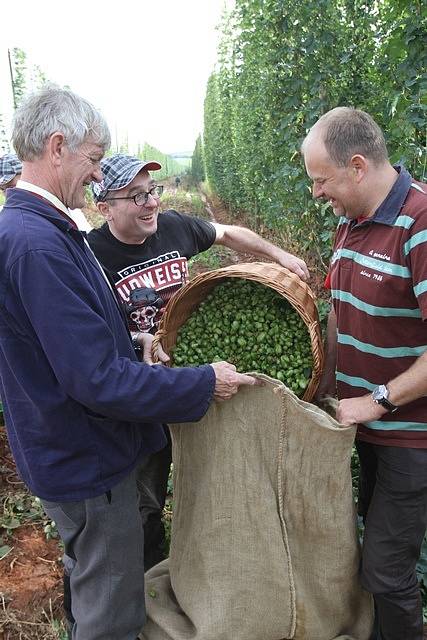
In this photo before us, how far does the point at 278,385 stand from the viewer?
209 cm

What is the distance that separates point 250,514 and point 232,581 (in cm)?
31

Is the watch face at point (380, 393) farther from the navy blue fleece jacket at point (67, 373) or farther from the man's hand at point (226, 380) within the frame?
the navy blue fleece jacket at point (67, 373)

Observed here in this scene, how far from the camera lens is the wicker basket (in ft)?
6.93

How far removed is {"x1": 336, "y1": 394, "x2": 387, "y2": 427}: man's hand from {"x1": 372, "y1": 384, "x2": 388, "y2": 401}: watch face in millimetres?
23

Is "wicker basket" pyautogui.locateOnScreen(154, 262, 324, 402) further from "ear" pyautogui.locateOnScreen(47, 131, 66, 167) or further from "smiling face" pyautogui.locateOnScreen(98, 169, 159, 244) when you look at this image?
"ear" pyautogui.locateOnScreen(47, 131, 66, 167)

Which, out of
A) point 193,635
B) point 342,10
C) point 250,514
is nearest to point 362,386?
point 250,514

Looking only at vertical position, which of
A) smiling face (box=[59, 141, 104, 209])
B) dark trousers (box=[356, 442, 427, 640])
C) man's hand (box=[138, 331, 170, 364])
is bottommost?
dark trousers (box=[356, 442, 427, 640])

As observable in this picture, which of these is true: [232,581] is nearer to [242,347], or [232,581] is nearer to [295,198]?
[242,347]

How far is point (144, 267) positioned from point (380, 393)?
4.09 ft

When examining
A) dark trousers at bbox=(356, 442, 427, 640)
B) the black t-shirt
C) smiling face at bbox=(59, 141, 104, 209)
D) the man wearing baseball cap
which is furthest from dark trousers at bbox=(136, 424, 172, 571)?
smiling face at bbox=(59, 141, 104, 209)

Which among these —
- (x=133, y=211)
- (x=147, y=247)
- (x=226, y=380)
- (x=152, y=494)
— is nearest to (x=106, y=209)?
(x=133, y=211)

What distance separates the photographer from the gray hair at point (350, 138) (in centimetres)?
193

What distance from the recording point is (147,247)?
272cm

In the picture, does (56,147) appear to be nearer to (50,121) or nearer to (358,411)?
(50,121)
